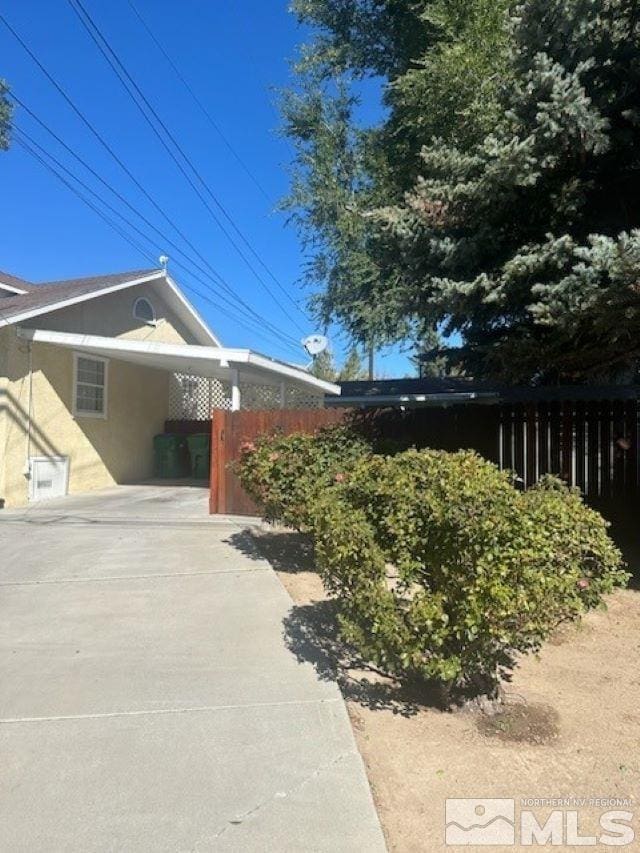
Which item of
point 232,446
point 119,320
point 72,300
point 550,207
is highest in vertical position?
point 119,320

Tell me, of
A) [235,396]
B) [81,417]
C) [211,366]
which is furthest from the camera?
[211,366]

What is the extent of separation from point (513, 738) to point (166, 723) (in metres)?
1.80

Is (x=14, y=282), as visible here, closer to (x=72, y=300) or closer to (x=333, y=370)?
(x=72, y=300)

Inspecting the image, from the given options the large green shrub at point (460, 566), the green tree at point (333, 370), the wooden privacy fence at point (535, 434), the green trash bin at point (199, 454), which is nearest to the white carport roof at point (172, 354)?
the green trash bin at point (199, 454)

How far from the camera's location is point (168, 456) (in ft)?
50.3

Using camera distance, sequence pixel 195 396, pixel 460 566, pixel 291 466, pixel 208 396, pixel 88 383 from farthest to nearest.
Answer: pixel 208 396
pixel 195 396
pixel 88 383
pixel 291 466
pixel 460 566

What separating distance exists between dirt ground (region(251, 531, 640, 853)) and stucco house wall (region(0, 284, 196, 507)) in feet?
25.4

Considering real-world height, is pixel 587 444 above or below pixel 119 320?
below

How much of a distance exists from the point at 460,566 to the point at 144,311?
517 inches

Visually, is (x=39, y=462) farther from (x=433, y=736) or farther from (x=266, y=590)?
(x=433, y=736)

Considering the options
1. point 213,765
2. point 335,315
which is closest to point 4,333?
point 335,315

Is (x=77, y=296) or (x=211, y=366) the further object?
(x=211, y=366)

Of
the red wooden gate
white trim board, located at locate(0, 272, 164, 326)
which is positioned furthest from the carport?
the red wooden gate

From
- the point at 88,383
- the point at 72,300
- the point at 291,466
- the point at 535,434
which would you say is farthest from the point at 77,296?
the point at 535,434
